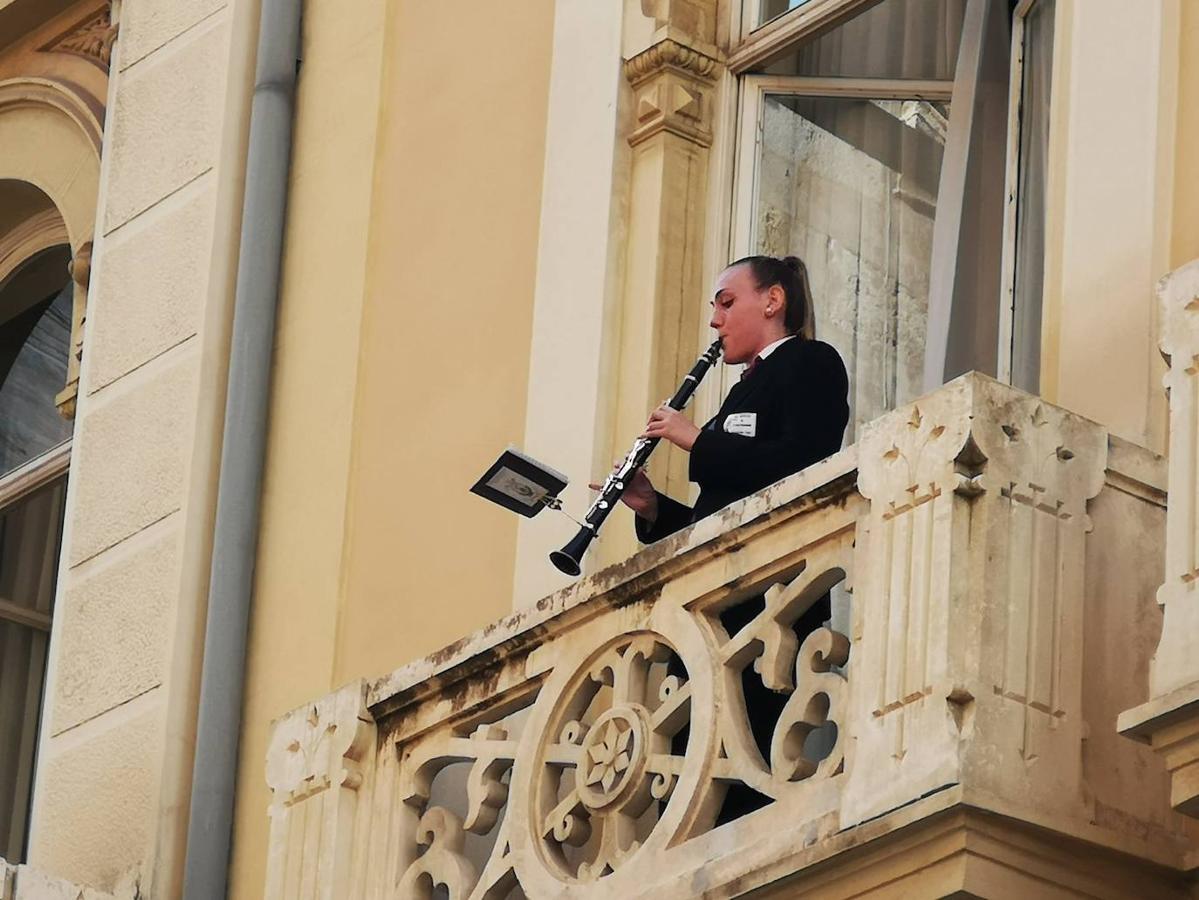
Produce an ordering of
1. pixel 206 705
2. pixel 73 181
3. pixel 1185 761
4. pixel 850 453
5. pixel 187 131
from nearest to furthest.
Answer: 1. pixel 1185 761
2. pixel 850 453
3. pixel 206 705
4. pixel 187 131
5. pixel 73 181

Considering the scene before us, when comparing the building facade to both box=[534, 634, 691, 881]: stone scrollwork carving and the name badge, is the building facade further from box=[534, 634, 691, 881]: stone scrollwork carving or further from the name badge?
the name badge

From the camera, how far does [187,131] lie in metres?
10.5

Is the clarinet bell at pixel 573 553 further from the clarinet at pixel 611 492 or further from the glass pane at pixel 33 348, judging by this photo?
the glass pane at pixel 33 348

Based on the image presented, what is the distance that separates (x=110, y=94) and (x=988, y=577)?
5.36 m

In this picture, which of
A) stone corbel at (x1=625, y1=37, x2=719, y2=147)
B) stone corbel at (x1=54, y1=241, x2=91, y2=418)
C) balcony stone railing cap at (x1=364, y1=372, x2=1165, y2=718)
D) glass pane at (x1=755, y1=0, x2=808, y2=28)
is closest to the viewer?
balcony stone railing cap at (x1=364, y1=372, x2=1165, y2=718)

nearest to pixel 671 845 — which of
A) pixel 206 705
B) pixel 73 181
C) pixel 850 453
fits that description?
pixel 850 453

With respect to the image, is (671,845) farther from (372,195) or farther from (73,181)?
(73,181)

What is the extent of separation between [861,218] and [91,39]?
12.9 feet

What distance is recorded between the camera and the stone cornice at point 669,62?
9008 millimetres

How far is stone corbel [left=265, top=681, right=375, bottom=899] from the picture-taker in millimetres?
7895

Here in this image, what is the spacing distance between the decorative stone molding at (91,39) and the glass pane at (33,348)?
929mm

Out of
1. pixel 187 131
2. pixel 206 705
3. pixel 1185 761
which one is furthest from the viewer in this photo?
pixel 187 131

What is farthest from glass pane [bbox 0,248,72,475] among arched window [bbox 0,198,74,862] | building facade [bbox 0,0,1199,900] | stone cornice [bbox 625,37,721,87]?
stone cornice [bbox 625,37,721,87]

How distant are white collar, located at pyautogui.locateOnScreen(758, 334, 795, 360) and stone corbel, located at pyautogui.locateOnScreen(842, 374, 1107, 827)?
1122 mm
